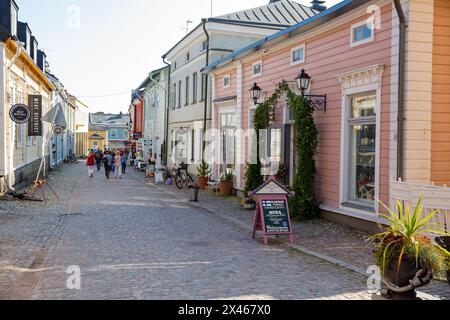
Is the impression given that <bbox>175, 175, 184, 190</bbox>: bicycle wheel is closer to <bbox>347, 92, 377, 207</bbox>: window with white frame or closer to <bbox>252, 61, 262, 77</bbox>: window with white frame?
<bbox>252, 61, 262, 77</bbox>: window with white frame

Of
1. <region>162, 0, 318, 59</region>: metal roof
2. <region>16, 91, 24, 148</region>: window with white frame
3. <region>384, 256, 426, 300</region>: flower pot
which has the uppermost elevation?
<region>162, 0, 318, 59</region>: metal roof

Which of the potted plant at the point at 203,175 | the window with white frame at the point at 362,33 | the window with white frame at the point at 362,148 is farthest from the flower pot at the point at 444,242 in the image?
the potted plant at the point at 203,175

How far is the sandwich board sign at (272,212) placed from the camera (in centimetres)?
955

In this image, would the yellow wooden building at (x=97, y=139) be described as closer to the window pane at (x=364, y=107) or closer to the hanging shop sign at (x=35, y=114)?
the hanging shop sign at (x=35, y=114)

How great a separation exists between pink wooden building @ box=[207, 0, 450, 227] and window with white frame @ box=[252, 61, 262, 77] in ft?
4.26

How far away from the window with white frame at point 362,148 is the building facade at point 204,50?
1102 cm

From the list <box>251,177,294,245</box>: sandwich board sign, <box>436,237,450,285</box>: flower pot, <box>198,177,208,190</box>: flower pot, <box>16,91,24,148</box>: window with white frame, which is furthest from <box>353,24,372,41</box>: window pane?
<box>16,91,24,148</box>: window with white frame

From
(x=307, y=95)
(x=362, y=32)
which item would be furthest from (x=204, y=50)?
(x=362, y=32)

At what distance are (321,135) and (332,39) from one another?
2264mm

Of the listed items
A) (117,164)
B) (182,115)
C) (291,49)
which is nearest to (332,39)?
(291,49)

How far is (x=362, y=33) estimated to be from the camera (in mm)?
10508

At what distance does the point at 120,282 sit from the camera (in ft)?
21.3

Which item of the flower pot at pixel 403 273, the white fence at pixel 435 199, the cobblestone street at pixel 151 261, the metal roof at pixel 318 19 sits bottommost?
the cobblestone street at pixel 151 261

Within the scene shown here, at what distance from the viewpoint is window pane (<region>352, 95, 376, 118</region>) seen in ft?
33.9
